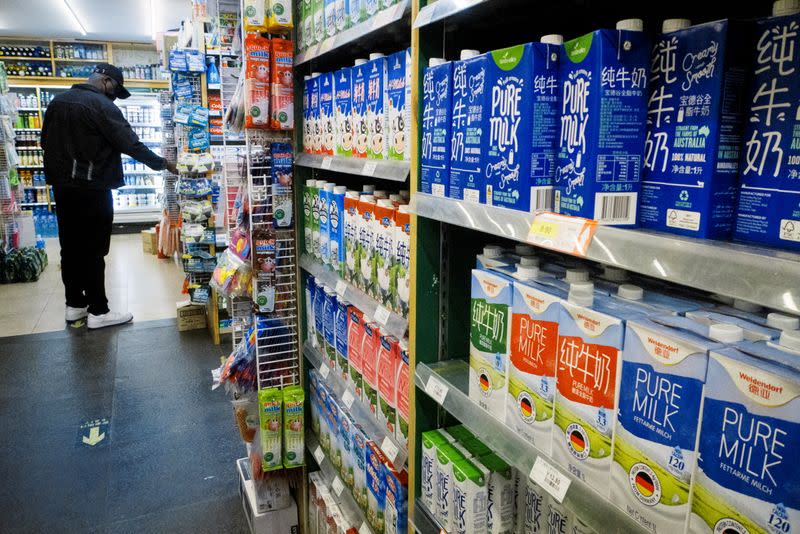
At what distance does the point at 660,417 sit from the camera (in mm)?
848

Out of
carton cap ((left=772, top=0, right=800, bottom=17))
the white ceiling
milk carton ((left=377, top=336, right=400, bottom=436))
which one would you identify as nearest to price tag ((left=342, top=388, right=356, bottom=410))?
milk carton ((left=377, top=336, right=400, bottom=436))

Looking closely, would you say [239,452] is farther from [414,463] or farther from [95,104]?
[95,104]

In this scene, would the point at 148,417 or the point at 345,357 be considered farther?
the point at 148,417

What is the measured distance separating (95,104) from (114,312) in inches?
76.4

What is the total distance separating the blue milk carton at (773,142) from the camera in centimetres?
73

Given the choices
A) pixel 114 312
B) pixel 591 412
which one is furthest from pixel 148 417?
pixel 591 412

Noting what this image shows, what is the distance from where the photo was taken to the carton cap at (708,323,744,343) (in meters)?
0.78

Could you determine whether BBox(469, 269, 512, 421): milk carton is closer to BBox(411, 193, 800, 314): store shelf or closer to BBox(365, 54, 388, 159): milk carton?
BBox(411, 193, 800, 314): store shelf

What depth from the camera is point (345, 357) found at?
7.09 ft

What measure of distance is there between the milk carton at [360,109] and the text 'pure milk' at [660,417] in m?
1.14

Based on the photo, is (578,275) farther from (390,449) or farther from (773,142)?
(390,449)

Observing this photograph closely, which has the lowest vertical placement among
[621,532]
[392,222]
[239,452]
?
[239,452]

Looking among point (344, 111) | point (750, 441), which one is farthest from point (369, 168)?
point (750, 441)

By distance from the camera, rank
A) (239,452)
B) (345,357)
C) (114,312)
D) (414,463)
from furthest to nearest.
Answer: (114,312)
(239,452)
(345,357)
(414,463)
